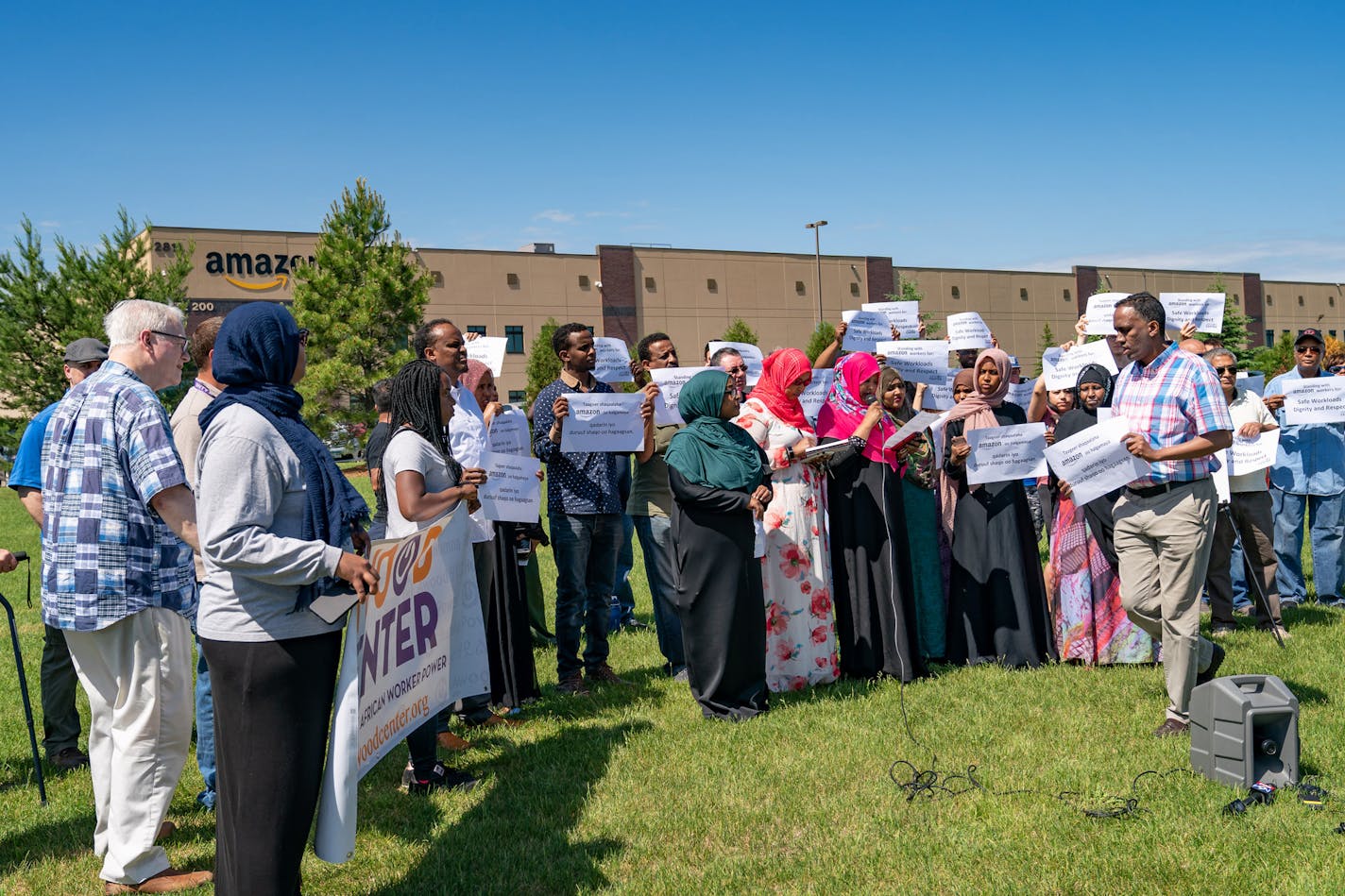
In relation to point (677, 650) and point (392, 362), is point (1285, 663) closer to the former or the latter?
point (677, 650)

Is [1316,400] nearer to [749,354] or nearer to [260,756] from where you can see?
[749,354]

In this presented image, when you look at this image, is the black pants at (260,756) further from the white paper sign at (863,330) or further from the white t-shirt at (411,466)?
the white paper sign at (863,330)

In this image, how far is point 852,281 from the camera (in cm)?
6266

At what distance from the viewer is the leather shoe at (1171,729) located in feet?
19.0

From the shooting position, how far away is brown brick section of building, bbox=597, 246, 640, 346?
57.2 m

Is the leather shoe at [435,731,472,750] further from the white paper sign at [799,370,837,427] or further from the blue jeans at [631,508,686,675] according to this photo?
the white paper sign at [799,370,837,427]

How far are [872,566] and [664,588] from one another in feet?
4.91

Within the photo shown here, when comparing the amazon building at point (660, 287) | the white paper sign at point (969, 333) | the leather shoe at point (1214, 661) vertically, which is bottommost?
the leather shoe at point (1214, 661)

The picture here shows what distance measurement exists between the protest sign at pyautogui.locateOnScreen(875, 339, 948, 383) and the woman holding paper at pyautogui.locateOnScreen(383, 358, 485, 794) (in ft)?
12.2

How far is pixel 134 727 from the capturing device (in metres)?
4.27

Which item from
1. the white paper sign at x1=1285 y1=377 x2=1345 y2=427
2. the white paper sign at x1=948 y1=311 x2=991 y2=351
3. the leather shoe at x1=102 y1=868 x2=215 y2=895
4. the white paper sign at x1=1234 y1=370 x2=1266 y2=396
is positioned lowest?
the leather shoe at x1=102 y1=868 x2=215 y2=895

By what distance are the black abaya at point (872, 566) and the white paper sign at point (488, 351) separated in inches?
96.3

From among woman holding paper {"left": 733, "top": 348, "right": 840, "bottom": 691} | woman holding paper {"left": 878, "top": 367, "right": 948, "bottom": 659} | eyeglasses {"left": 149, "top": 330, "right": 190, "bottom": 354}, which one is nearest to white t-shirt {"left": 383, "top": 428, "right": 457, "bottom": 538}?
eyeglasses {"left": 149, "top": 330, "right": 190, "bottom": 354}

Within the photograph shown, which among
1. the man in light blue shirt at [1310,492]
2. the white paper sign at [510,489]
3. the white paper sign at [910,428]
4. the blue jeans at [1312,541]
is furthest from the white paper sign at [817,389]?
the blue jeans at [1312,541]
